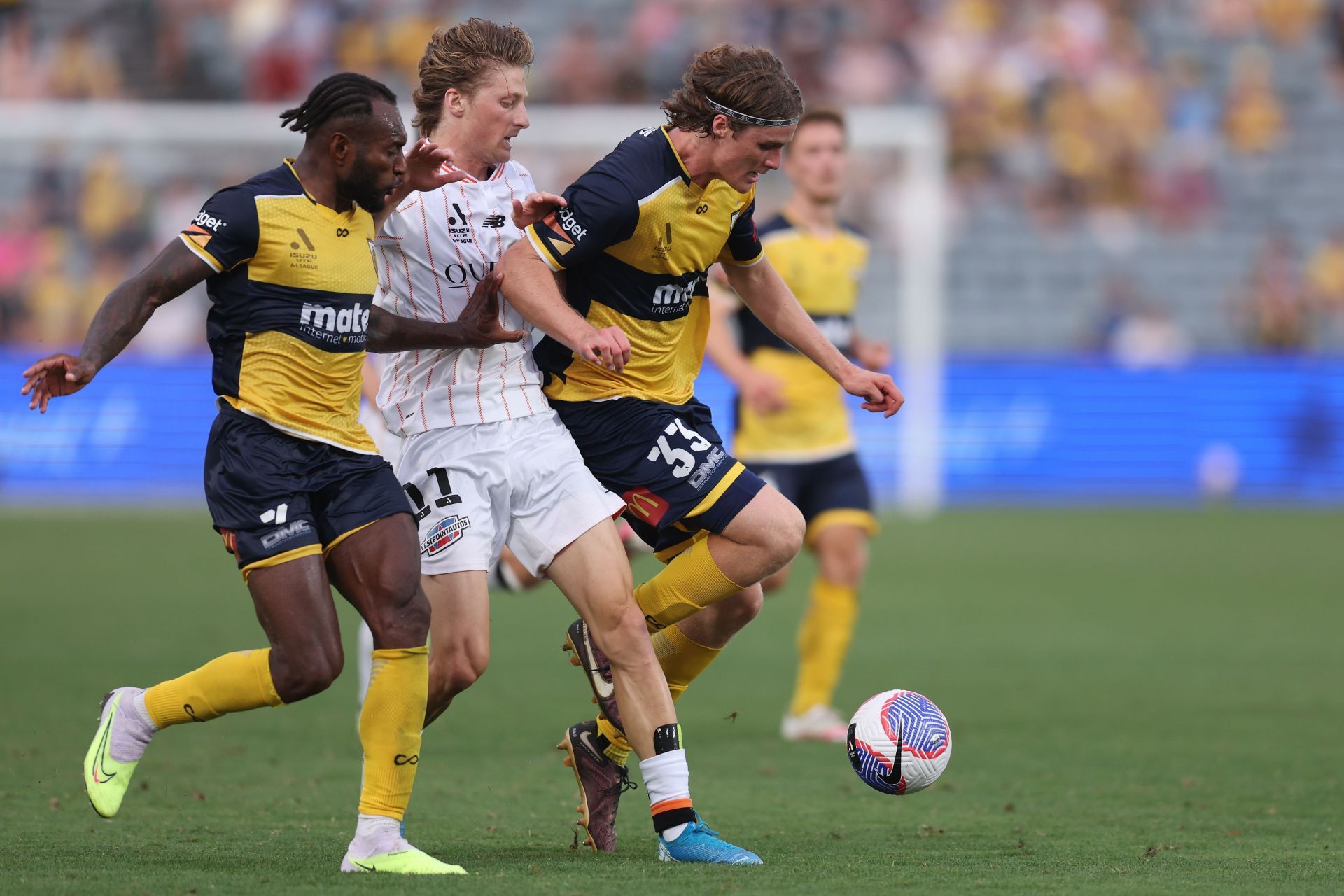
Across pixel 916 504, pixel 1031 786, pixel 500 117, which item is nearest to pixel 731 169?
pixel 500 117

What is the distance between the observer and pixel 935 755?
542 cm

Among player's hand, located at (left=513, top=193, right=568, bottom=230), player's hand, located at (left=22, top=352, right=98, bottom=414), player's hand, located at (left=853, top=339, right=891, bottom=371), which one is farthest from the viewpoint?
player's hand, located at (left=853, top=339, right=891, bottom=371)

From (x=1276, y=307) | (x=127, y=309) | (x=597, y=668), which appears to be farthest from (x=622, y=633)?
(x=1276, y=307)

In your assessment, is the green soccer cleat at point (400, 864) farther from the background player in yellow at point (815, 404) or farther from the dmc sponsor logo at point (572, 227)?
the background player in yellow at point (815, 404)

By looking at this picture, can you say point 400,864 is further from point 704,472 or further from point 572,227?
point 572,227

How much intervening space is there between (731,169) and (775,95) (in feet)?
0.88

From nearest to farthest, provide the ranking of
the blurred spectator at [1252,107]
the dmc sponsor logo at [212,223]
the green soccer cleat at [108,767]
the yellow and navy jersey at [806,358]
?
the dmc sponsor logo at [212,223] < the green soccer cleat at [108,767] < the yellow and navy jersey at [806,358] < the blurred spectator at [1252,107]

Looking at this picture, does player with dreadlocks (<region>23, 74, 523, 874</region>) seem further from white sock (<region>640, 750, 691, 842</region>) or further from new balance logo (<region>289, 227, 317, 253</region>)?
white sock (<region>640, 750, 691, 842</region>)

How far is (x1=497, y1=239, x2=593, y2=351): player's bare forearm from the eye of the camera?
495 cm

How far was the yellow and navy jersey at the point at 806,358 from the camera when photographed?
8.53m

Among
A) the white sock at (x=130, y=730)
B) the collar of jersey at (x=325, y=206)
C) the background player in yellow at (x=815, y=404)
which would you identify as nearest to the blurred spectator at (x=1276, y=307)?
the background player in yellow at (x=815, y=404)

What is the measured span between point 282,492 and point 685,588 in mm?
1311

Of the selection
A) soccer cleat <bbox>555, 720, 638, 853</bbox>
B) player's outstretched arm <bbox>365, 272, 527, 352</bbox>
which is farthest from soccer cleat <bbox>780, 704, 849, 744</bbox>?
player's outstretched arm <bbox>365, 272, 527, 352</bbox>

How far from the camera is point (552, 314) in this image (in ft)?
16.4
